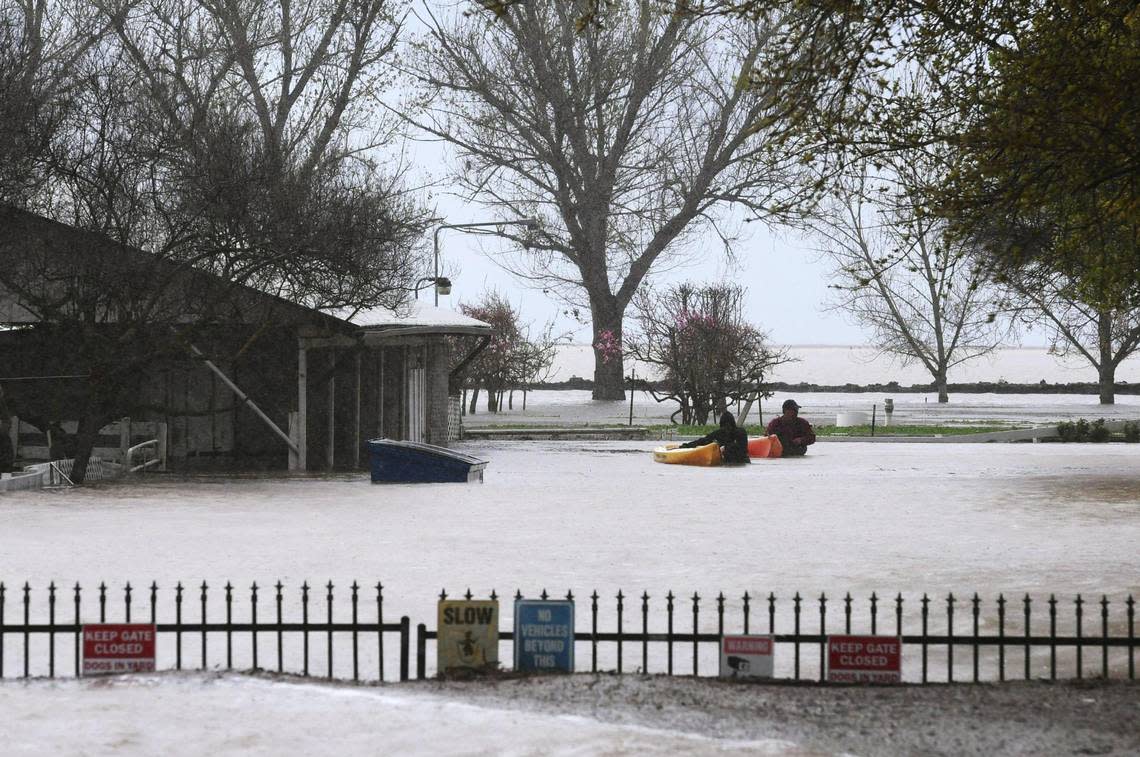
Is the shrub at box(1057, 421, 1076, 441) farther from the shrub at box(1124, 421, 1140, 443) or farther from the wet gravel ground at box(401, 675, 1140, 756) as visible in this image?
the wet gravel ground at box(401, 675, 1140, 756)

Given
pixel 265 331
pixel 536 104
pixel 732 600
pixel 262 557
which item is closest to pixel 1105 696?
pixel 732 600

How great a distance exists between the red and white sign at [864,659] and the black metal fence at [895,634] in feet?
0.32

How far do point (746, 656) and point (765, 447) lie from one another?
2428cm

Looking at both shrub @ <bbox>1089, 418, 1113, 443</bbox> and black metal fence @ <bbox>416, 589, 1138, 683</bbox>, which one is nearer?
black metal fence @ <bbox>416, 589, 1138, 683</bbox>

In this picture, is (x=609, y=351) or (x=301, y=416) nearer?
(x=301, y=416)

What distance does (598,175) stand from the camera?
57.9m

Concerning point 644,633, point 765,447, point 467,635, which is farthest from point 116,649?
point 765,447

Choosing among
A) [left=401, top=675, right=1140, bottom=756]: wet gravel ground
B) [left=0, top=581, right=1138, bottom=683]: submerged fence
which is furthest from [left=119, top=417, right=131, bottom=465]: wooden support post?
[left=401, top=675, right=1140, bottom=756]: wet gravel ground

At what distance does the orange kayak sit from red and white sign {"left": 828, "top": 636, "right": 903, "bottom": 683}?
24.1 metres

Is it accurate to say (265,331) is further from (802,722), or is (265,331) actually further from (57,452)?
(802,722)

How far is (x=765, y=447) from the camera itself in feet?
107

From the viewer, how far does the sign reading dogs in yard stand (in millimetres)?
8539

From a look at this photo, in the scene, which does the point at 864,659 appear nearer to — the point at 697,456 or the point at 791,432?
the point at 697,456

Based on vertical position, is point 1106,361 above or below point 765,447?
above
